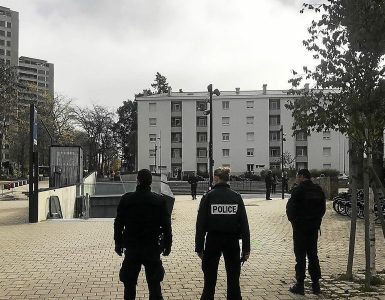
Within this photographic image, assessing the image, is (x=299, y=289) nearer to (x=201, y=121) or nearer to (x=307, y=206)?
(x=307, y=206)

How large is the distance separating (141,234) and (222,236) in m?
0.88

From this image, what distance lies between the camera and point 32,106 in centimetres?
1669

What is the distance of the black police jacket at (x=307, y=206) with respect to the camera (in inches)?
260

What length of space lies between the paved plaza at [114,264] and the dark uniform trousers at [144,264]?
1131 mm

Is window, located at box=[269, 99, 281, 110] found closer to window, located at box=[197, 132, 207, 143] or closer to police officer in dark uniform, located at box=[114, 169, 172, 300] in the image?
window, located at box=[197, 132, 207, 143]

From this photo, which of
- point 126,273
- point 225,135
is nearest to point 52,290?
point 126,273

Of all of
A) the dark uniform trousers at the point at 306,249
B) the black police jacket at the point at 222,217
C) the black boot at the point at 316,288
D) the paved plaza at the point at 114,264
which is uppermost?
the black police jacket at the point at 222,217

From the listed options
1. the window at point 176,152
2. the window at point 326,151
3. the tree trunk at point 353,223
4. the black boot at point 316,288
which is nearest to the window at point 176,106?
the window at point 176,152

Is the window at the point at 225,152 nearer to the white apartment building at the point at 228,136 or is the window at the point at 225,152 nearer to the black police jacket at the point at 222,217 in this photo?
the white apartment building at the point at 228,136

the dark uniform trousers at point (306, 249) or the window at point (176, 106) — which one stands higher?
the window at point (176, 106)

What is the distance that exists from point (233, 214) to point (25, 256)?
570 centimetres

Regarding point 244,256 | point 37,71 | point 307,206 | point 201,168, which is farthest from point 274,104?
point 37,71

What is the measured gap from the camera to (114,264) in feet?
28.4

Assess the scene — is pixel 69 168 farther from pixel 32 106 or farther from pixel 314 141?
pixel 314 141
